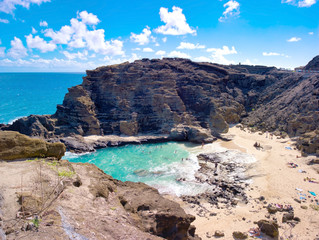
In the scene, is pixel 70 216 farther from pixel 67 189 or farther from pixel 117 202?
pixel 117 202

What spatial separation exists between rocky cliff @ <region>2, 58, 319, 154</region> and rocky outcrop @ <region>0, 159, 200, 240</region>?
97.1 ft

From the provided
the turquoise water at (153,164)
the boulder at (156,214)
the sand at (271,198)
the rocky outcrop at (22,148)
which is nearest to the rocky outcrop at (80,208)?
the boulder at (156,214)

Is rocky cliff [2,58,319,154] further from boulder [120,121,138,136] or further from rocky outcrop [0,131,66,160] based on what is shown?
rocky outcrop [0,131,66,160]

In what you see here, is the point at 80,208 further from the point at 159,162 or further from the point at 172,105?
the point at 172,105

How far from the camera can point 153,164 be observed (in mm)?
32500

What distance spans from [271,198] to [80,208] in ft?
68.2

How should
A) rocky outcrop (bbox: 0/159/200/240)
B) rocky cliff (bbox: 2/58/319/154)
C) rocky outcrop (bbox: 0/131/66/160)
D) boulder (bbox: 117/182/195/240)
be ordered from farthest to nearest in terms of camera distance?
rocky cliff (bbox: 2/58/319/154) < rocky outcrop (bbox: 0/131/66/160) < boulder (bbox: 117/182/195/240) < rocky outcrop (bbox: 0/159/200/240)

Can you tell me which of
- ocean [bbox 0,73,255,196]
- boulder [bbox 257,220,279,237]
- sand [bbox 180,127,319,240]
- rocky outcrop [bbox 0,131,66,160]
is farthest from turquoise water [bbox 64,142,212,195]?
rocky outcrop [bbox 0,131,66,160]

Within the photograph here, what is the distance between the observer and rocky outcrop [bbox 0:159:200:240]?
6.87m

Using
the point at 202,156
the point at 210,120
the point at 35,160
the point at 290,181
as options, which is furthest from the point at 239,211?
the point at 210,120

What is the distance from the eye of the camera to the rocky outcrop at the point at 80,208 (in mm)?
6871

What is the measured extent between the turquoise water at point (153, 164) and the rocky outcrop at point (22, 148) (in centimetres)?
1611

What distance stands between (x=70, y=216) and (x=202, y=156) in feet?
93.2

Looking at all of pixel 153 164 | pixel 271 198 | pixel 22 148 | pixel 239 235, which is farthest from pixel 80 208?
pixel 153 164
